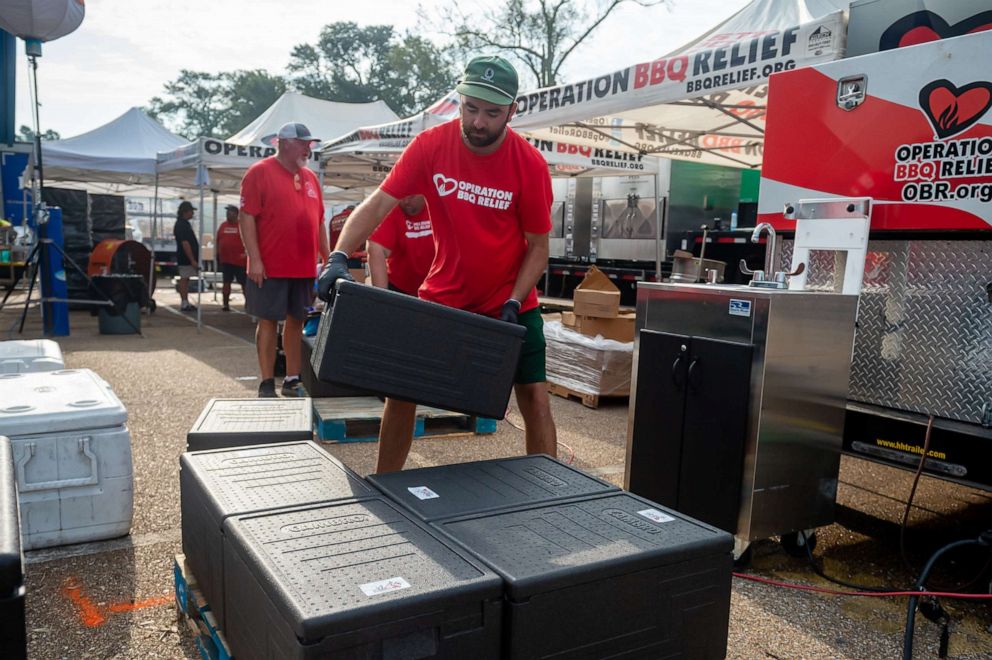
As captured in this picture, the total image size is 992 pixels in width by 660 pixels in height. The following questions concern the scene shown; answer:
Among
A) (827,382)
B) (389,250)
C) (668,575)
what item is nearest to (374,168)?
(389,250)

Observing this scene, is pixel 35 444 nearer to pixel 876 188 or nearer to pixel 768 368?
pixel 768 368

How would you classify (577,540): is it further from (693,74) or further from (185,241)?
(185,241)

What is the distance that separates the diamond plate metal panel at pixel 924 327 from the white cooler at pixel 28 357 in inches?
176

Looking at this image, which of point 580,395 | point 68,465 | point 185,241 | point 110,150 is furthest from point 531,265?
point 110,150

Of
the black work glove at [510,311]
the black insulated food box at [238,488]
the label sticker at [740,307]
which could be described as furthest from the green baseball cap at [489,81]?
the black insulated food box at [238,488]

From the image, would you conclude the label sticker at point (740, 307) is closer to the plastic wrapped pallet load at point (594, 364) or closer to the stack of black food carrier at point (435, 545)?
the stack of black food carrier at point (435, 545)

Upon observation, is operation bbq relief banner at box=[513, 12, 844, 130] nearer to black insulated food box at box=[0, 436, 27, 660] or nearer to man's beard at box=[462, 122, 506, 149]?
man's beard at box=[462, 122, 506, 149]

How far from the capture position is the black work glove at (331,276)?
104 inches

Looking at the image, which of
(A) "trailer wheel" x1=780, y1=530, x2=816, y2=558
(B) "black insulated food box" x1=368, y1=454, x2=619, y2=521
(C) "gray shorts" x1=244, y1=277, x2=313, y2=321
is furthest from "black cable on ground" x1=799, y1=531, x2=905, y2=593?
(C) "gray shorts" x1=244, y1=277, x2=313, y2=321

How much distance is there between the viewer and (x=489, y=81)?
280 cm

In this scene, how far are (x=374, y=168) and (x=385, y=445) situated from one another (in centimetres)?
1054

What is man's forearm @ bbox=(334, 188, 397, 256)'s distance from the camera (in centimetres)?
296

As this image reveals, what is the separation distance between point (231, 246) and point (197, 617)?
10920mm

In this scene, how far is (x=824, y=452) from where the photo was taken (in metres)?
3.39
